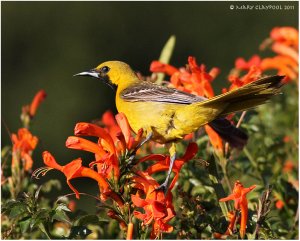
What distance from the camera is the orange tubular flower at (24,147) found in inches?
139

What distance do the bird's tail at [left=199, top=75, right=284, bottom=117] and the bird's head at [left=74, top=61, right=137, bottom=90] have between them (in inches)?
40.3

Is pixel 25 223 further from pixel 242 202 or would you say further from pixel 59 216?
pixel 242 202

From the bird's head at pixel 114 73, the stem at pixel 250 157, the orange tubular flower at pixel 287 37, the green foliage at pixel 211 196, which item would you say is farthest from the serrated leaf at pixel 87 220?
the orange tubular flower at pixel 287 37

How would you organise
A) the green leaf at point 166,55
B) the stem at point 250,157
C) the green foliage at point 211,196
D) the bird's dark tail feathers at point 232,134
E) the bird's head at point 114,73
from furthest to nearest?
1. the bird's head at point 114,73
2. the green leaf at point 166,55
3. the stem at point 250,157
4. the bird's dark tail feathers at point 232,134
5. the green foliage at point 211,196

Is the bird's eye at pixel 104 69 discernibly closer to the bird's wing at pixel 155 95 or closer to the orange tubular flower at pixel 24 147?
the bird's wing at pixel 155 95

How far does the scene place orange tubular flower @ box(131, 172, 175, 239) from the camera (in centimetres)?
281

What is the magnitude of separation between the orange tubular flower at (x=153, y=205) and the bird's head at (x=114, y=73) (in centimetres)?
165

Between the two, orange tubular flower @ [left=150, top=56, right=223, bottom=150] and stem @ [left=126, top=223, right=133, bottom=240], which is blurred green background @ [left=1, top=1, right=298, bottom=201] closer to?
orange tubular flower @ [left=150, top=56, right=223, bottom=150]

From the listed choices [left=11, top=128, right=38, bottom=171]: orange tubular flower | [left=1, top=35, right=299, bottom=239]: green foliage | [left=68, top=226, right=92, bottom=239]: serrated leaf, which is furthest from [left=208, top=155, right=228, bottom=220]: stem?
[left=11, top=128, right=38, bottom=171]: orange tubular flower

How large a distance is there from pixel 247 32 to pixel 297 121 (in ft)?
33.5

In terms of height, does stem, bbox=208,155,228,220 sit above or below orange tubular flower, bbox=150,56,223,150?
below

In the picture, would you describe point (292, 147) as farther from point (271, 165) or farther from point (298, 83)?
point (298, 83)

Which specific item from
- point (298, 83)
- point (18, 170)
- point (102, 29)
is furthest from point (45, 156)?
point (102, 29)

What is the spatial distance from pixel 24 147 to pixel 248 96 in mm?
1177
